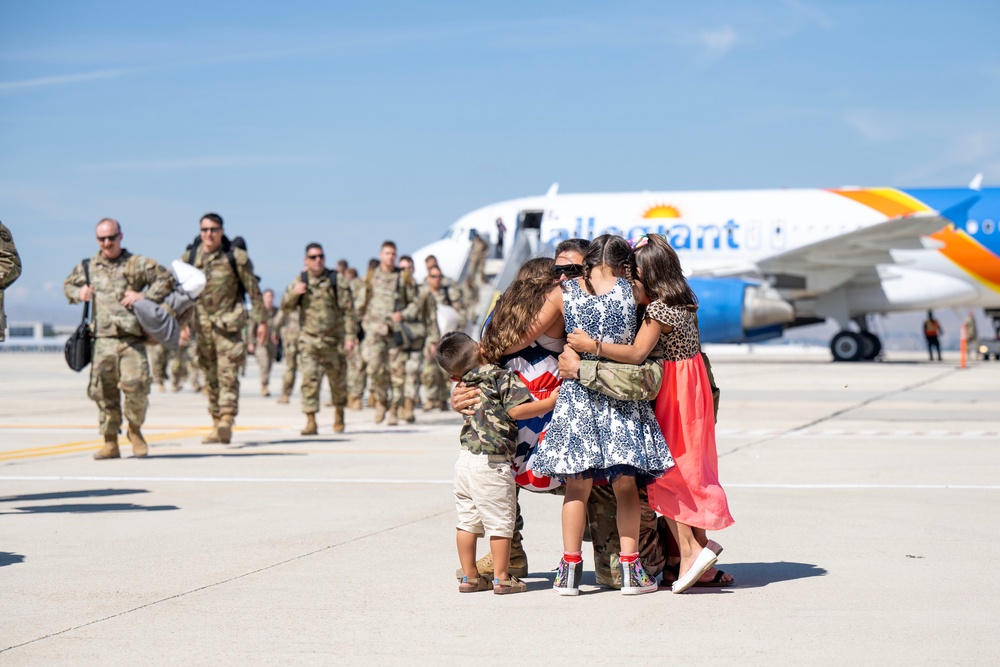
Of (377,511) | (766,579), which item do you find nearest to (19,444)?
(377,511)

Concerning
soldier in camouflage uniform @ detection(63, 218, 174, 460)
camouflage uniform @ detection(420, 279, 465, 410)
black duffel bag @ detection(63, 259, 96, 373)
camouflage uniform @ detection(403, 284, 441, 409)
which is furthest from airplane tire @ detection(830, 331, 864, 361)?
black duffel bag @ detection(63, 259, 96, 373)

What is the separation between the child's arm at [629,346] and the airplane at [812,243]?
2338cm

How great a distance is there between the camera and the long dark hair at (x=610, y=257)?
17.1 feet

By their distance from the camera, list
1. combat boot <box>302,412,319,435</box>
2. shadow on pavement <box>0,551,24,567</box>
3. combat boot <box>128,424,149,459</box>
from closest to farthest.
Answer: shadow on pavement <box>0,551,24,567</box> < combat boot <box>128,424,149,459</box> < combat boot <box>302,412,319,435</box>

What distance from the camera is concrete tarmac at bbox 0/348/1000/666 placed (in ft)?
13.7

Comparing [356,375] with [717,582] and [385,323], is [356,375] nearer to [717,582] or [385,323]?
[385,323]

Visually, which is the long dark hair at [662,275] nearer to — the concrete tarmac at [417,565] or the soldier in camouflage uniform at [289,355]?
the concrete tarmac at [417,565]

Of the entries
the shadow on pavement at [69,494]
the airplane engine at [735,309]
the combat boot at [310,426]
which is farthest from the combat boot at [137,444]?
the airplane engine at [735,309]

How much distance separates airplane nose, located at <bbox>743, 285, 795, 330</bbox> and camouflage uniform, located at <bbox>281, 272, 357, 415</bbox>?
1656 centimetres

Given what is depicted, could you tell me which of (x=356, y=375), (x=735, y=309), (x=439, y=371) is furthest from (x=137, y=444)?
(x=735, y=309)

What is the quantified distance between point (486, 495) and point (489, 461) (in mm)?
148

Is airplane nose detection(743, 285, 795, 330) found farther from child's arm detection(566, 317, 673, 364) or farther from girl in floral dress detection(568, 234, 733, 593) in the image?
child's arm detection(566, 317, 673, 364)

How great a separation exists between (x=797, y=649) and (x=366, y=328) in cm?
1055

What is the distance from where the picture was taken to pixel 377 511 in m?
7.32
